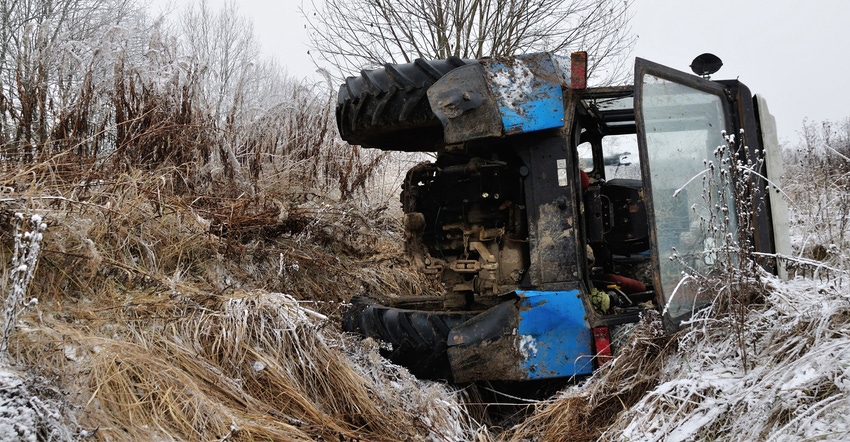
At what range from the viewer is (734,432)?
2.24m

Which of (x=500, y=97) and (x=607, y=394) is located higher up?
(x=500, y=97)

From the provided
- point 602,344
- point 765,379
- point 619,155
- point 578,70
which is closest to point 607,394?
point 602,344

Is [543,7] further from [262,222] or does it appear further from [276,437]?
[276,437]

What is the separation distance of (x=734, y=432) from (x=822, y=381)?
31cm

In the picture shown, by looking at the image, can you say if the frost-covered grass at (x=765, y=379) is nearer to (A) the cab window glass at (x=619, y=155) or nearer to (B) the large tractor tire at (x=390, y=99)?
(B) the large tractor tire at (x=390, y=99)

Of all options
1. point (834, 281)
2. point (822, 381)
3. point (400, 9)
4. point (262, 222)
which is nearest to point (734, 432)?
point (822, 381)

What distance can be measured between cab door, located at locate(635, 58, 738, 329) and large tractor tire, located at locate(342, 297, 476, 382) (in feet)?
3.70

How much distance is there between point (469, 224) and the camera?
4.09 metres

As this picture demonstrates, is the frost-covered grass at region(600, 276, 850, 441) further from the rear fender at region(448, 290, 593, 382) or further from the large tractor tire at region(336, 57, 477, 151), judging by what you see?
the large tractor tire at region(336, 57, 477, 151)

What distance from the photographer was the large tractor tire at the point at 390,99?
3676mm

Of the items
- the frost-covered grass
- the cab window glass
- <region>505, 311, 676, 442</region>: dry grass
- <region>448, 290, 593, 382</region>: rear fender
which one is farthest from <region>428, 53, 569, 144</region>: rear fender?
the cab window glass

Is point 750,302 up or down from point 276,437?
up

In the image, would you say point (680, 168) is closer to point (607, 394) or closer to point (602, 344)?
point (602, 344)

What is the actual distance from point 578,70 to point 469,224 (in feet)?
3.60
